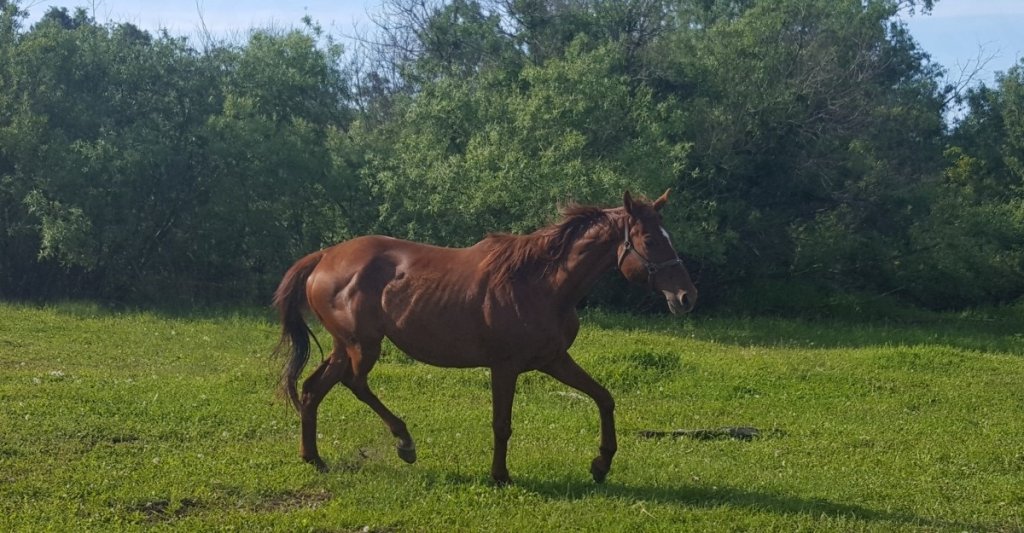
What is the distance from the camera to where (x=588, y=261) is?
702 centimetres

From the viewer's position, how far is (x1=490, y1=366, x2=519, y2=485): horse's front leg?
6961 millimetres

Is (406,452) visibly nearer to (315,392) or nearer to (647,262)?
(315,392)

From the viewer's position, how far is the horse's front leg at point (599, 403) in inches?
279

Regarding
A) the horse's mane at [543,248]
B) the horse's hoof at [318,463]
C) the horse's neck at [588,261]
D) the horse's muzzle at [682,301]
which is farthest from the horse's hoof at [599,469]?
the horse's hoof at [318,463]

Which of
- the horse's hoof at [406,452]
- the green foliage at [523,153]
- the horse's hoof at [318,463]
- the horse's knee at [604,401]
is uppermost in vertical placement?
the green foliage at [523,153]

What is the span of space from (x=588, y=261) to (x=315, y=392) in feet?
7.64

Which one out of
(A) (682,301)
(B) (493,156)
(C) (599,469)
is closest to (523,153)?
(B) (493,156)

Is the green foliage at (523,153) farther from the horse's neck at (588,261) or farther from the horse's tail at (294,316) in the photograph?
the horse's neck at (588,261)

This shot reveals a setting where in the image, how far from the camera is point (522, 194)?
18547 millimetres

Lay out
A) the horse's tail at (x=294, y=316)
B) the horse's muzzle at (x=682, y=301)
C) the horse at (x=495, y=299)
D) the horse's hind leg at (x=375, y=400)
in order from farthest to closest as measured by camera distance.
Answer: the horse's tail at (x=294, y=316), the horse's hind leg at (x=375, y=400), the horse at (x=495, y=299), the horse's muzzle at (x=682, y=301)

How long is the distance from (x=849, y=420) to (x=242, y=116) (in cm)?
1491

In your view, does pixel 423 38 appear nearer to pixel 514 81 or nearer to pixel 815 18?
pixel 514 81

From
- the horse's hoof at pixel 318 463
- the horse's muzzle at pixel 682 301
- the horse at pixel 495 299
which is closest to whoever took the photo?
the horse's muzzle at pixel 682 301

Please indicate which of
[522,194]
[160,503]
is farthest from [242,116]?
[160,503]
